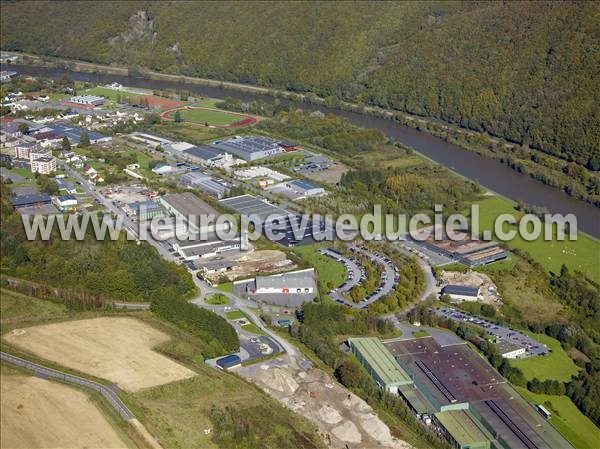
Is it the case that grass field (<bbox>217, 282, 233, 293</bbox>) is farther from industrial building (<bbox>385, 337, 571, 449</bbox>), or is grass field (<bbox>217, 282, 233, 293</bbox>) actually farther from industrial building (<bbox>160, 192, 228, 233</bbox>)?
industrial building (<bbox>385, 337, 571, 449</bbox>)

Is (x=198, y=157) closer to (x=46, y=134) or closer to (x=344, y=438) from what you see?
(x=46, y=134)

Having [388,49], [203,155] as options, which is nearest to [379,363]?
[203,155]

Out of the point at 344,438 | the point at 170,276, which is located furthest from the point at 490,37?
the point at 344,438

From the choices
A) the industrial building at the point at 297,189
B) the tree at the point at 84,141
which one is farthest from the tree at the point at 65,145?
the industrial building at the point at 297,189

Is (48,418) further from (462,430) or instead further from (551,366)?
(551,366)

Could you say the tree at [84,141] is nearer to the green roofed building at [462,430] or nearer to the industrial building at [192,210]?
the industrial building at [192,210]

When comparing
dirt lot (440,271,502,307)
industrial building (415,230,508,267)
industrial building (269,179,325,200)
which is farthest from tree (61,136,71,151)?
dirt lot (440,271,502,307)
